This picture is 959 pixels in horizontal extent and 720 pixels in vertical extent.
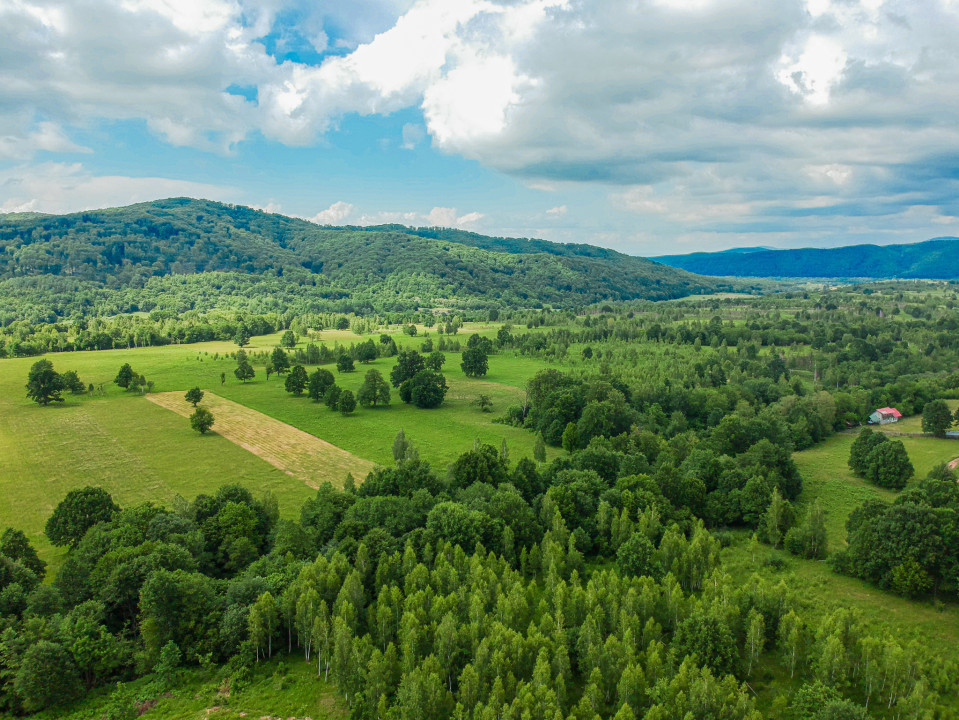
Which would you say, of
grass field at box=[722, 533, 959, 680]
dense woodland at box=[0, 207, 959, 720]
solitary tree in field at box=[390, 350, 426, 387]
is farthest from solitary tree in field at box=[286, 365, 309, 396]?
grass field at box=[722, 533, 959, 680]

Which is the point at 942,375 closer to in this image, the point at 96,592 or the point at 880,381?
the point at 880,381

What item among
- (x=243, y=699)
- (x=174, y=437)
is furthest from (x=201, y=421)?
(x=243, y=699)

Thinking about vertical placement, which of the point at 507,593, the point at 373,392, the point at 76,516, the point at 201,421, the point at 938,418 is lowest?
the point at 507,593

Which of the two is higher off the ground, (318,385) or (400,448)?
(318,385)

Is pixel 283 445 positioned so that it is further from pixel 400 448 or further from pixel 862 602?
pixel 862 602

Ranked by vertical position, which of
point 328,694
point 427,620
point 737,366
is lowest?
point 328,694

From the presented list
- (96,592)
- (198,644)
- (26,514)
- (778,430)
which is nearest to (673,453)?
(778,430)

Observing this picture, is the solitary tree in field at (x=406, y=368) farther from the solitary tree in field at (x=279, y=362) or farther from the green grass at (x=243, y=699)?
the green grass at (x=243, y=699)
